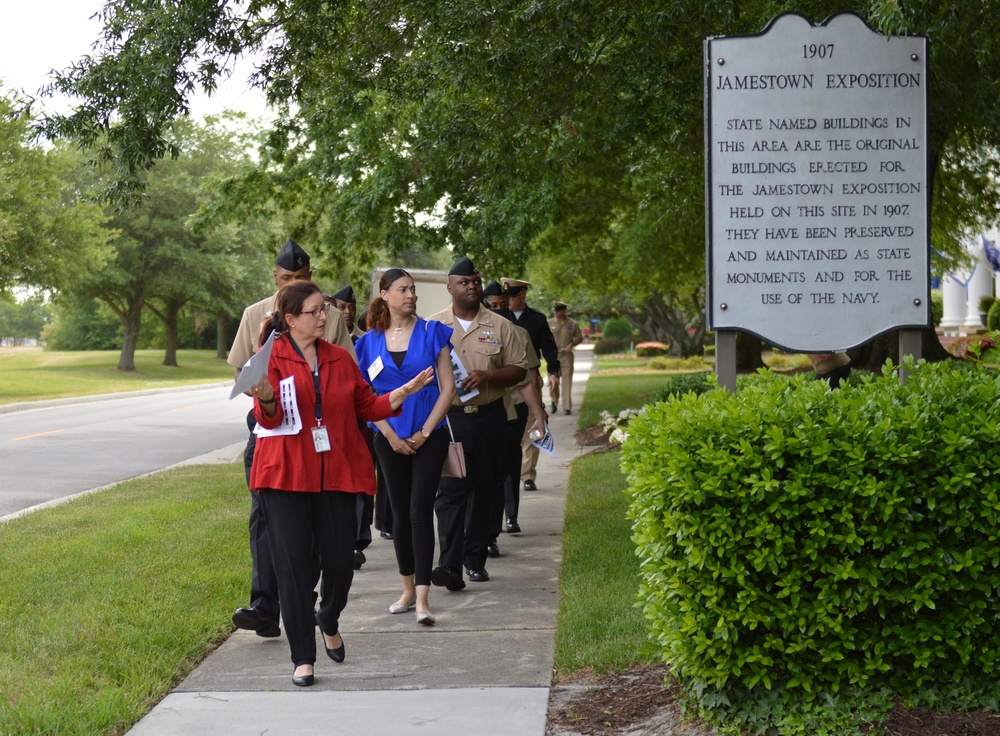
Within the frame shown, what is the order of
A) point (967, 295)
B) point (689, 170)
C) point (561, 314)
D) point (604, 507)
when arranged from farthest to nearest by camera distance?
1. point (967, 295)
2. point (561, 314)
3. point (689, 170)
4. point (604, 507)

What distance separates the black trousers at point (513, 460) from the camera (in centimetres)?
895

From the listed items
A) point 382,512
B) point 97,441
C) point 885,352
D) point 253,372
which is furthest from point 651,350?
point 253,372

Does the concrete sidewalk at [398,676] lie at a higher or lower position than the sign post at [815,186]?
lower

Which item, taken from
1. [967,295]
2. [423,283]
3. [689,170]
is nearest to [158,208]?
[423,283]

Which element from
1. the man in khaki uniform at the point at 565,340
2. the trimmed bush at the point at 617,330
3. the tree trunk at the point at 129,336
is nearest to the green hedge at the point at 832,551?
the man in khaki uniform at the point at 565,340

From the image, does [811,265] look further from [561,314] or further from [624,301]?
[624,301]

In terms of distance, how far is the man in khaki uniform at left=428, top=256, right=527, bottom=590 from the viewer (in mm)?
7383

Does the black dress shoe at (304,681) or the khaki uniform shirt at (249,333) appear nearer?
the black dress shoe at (304,681)

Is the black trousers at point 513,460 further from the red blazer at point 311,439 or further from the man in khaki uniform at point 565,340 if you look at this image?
the man in khaki uniform at point 565,340

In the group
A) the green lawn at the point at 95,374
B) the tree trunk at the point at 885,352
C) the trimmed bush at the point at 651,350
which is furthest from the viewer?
the trimmed bush at the point at 651,350

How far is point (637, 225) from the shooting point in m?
23.6

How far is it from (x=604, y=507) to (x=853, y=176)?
5260 millimetres

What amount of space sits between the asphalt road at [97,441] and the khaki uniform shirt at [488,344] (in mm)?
5814

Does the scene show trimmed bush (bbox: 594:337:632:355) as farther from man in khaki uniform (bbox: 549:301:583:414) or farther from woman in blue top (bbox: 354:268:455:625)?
woman in blue top (bbox: 354:268:455:625)
